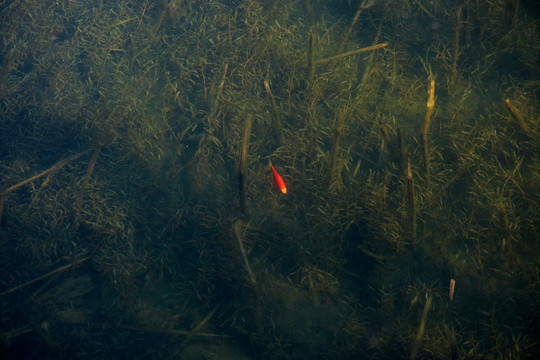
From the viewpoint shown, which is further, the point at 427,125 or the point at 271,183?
the point at 271,183

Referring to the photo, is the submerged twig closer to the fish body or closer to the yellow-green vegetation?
the yellow-green vegetation

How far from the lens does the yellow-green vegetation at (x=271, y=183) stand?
2.66 m

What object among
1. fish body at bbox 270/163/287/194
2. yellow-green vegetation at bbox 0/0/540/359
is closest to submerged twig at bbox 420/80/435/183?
yellow-green vegetation at bbox 0/0/540/359

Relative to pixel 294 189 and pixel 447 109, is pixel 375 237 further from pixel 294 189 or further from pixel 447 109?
pixel 447 109

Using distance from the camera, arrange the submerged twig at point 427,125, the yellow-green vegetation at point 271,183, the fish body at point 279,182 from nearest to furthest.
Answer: the submerged twig at point 427,125, the yellow-green vegetation at point 271,183, the fish body at point 279,182

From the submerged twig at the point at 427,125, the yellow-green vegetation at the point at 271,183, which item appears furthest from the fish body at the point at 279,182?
the submerged twig at the point at 427,125

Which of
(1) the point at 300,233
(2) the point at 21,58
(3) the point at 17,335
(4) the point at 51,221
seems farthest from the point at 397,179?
(2) the point at 21,58

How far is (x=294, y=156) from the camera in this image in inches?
124

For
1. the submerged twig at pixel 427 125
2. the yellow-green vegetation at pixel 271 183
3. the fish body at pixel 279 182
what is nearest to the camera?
the submerged twig at pixel 427 125

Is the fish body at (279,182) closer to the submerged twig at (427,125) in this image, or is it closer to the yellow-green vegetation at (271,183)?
the yellow-green vegetation at (271,183)

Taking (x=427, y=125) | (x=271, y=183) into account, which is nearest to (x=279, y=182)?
(x=271, y=183)

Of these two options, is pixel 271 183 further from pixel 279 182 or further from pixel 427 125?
pixel 427 125

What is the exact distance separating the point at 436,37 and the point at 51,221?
436 centimetres

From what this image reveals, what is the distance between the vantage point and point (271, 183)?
10.2 feet
